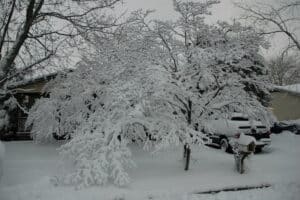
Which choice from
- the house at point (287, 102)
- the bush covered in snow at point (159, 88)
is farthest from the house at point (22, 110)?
the house at point (287, 102)

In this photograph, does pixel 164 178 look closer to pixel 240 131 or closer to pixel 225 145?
pixel 240 131

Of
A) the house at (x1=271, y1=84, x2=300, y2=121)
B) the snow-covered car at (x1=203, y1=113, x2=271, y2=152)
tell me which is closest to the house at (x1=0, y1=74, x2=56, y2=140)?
the snow-covered car at (x1=203, y1=113, x2=271, y2=152)

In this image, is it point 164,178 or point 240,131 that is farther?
point 240,131

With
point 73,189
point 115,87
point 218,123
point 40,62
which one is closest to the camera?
point 73,189

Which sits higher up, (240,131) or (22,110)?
(22,110)

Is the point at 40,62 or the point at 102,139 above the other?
the point at 40,62

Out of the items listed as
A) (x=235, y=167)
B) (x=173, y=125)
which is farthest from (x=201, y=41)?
(x=235, y=167)

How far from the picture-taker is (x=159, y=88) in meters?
10.3

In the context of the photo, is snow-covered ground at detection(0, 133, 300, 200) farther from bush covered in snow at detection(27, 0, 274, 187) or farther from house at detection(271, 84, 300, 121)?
house at detection(271, 84, 300, 121)

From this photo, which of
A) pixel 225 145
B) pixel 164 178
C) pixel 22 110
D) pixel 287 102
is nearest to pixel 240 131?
pixel 225 145

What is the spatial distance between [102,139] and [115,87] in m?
1.64

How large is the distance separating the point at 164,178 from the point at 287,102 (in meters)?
26.4

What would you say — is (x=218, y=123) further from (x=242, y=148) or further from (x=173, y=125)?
(x=173, y=125)

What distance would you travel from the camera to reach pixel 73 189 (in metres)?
8.88
